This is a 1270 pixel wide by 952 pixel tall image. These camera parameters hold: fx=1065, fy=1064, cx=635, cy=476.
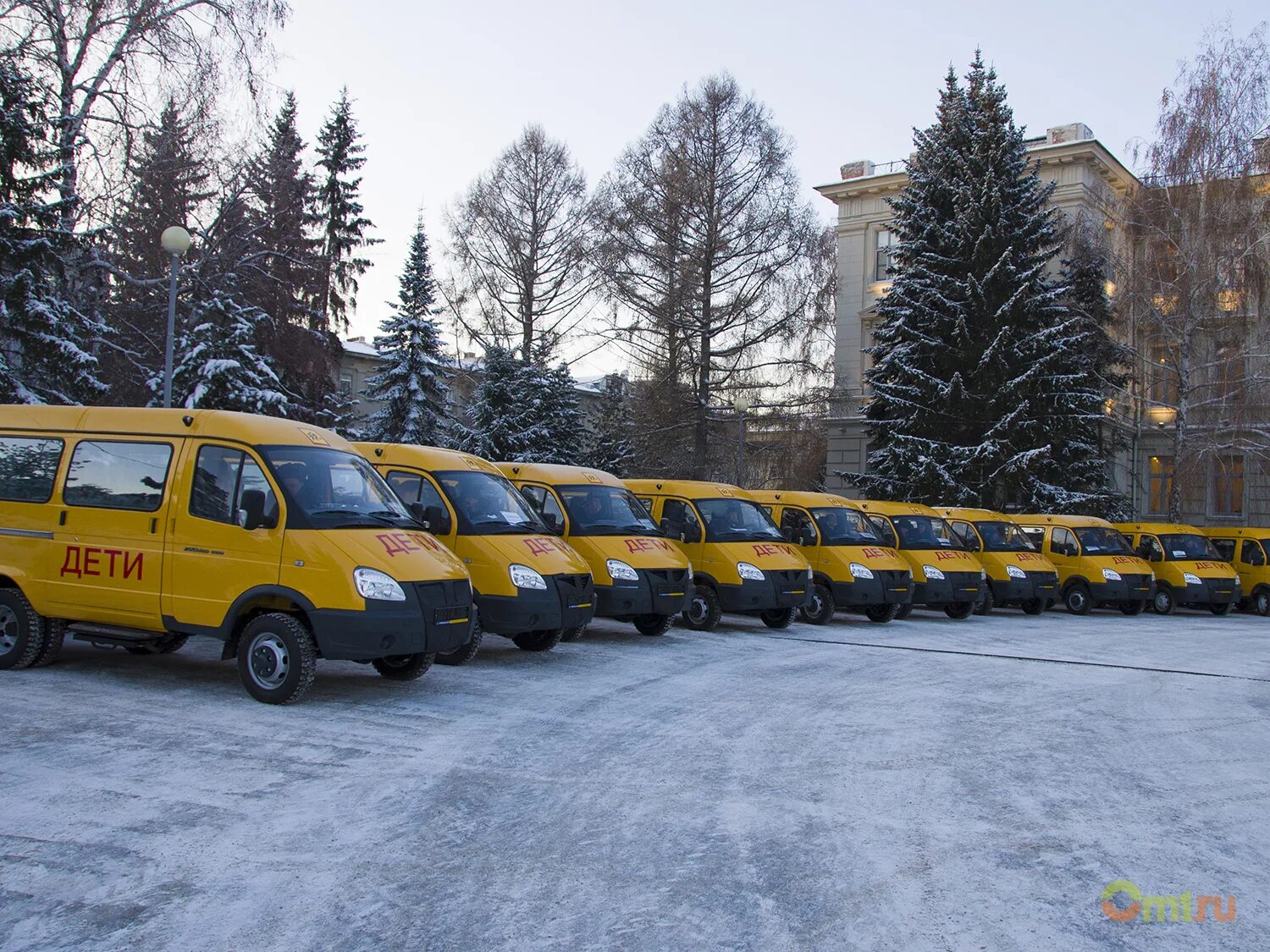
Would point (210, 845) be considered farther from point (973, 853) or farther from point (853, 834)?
point (973, 853)

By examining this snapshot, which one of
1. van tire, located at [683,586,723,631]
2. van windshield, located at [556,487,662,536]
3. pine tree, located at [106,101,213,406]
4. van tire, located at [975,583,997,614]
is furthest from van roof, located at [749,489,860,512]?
pine tree, located at [106,101,213,406]

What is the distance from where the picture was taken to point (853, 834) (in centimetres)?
558

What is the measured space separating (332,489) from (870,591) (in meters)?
10.6

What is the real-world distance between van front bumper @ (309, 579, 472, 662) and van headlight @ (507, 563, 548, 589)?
2.08 meters

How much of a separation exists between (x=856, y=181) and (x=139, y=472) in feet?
138

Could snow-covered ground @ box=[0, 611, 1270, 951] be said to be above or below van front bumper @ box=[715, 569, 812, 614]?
below

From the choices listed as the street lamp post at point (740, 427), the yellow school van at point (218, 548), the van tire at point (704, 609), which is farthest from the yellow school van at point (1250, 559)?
the yellow school van at point (218, 548)

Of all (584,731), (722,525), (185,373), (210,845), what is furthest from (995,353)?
(210,845)

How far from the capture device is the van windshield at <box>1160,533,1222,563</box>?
24.7 m

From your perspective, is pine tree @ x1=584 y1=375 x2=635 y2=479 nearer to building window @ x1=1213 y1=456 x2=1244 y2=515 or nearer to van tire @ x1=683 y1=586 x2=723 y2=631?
van tire @ x1=683 y1=586 x2=723 y2=631

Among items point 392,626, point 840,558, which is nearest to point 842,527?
point 840,558

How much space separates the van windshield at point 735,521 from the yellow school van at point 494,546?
3.81m

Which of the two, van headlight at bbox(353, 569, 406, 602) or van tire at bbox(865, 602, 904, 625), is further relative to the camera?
van tire at bbox(865, 602, 904, 625)

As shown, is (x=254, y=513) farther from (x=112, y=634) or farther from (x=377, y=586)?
(x=112, y=634)
